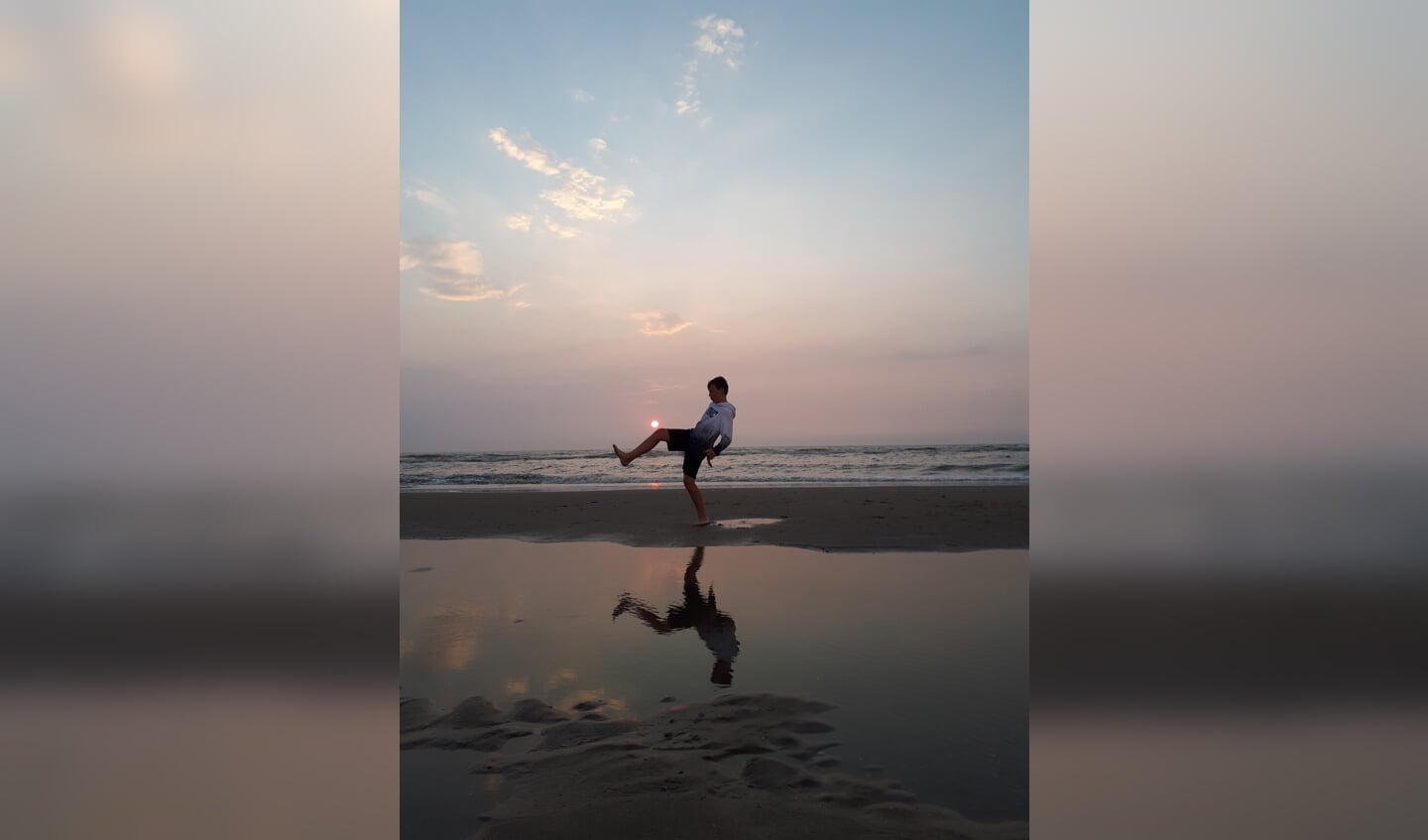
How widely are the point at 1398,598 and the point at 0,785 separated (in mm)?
5336

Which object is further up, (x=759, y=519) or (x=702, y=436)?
(x=702, y=436)

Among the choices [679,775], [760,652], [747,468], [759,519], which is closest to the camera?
[679,775]

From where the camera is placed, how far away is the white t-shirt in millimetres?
7676

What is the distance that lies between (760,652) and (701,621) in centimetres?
66

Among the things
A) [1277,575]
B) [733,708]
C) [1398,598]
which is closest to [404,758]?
[733,708]

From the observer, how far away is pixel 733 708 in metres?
2.52

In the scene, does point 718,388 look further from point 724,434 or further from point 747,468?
point 747,468

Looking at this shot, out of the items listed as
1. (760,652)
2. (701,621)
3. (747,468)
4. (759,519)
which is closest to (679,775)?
(760,652)

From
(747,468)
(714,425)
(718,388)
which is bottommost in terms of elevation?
(747,468)

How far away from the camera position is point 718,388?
25.0 feet

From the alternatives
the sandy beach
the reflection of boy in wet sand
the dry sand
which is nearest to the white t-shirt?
the sandy beach

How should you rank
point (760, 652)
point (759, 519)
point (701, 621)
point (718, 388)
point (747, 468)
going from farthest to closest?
point (747, 468) → point (759, 519) → point (718, 388) → point (701, 621) → point (760, 652)

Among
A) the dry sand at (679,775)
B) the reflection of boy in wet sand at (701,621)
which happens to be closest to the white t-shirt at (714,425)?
the reflection of boy in wet sand at (701,621)

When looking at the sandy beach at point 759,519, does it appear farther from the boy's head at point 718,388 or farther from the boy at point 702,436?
the boy's head at point 718,388
